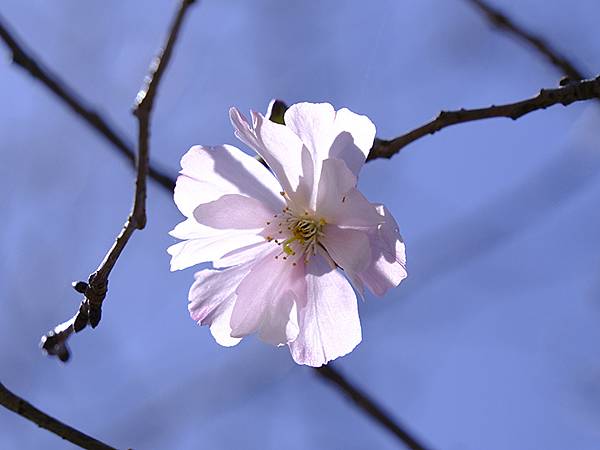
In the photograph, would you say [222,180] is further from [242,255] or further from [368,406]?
[368,406]

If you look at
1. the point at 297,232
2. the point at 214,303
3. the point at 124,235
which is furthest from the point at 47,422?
the point at 297,232

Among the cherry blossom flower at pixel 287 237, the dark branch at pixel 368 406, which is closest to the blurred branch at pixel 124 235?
the cherry blossom flower at pixel 287 237

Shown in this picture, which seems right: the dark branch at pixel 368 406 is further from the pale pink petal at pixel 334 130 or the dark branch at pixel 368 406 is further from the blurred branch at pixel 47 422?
the blurred branch at pixel 47 422

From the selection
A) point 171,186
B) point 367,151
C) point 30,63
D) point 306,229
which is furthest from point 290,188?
point 30,63

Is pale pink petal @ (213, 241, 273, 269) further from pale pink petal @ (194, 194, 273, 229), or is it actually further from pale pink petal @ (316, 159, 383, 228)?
pale pink petal @ (316, 159, 383, 228)

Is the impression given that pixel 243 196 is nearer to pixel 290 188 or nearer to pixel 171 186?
pixel 290 188

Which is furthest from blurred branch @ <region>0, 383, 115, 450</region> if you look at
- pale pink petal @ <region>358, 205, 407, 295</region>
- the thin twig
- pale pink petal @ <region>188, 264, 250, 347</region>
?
the thin twig
